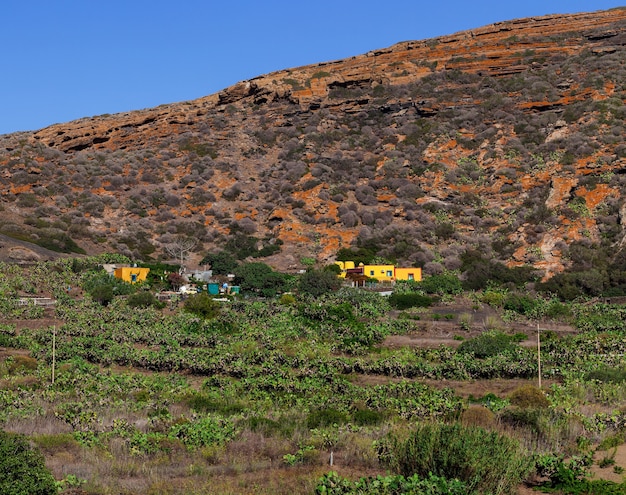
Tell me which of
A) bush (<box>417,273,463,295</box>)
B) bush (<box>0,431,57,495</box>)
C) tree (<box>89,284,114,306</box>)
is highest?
bush (<box>417,273,463,295</box>)

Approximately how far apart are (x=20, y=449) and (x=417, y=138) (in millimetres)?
62426

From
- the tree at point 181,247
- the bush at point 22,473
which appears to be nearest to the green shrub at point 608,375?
the bush at point 22,473

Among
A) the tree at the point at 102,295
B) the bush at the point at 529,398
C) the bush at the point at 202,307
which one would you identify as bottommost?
the bush at the point at 529,398

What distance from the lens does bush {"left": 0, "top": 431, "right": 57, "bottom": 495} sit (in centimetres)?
913

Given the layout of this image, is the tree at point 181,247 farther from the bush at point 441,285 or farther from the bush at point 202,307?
the bush at point 441,285

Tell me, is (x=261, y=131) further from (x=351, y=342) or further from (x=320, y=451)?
(x=320, y=451)

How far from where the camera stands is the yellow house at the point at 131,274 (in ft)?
149

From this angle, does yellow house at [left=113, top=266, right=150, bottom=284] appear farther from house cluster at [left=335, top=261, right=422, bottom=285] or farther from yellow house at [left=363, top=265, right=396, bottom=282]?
yellow house at [left=363, top=265, right=396, bottom=282]

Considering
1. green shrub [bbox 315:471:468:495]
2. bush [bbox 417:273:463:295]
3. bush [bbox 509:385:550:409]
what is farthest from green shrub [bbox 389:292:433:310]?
green shrub [bbox 315:471:468:495]

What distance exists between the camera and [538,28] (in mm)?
78188

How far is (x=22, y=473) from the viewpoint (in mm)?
9367

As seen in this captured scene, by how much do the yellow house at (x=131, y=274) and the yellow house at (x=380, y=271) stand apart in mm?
15232

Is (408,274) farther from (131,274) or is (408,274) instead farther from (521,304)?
(131,274)

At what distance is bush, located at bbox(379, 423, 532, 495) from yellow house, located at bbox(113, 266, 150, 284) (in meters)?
35.9
